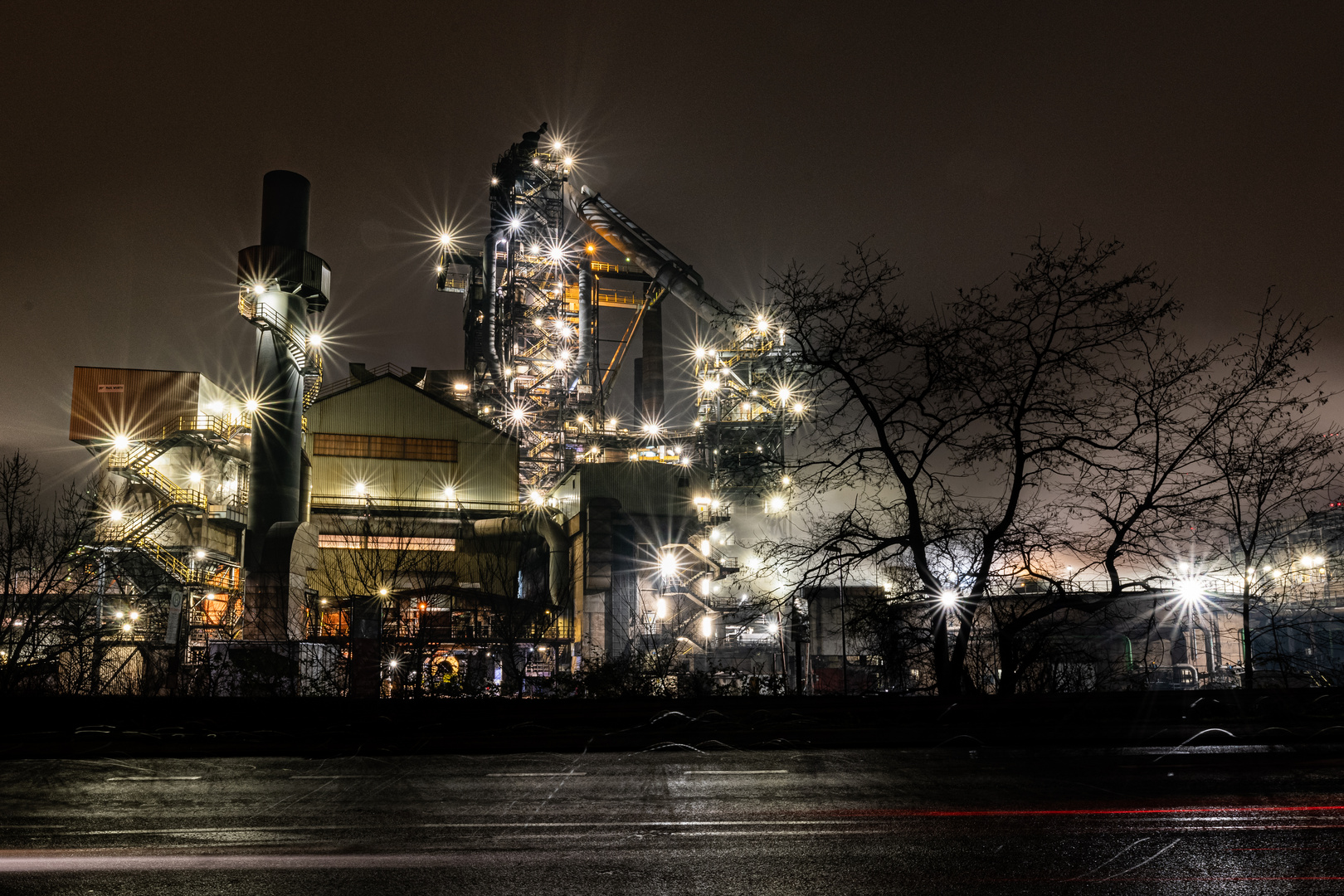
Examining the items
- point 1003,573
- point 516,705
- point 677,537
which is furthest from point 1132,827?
point 677,537

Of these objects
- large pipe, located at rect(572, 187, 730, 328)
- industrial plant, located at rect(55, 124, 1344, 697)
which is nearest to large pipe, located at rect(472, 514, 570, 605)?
industrial plant, located at rect(55, 124, 1344, 697)

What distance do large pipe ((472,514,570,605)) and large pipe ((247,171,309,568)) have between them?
8.93 metres

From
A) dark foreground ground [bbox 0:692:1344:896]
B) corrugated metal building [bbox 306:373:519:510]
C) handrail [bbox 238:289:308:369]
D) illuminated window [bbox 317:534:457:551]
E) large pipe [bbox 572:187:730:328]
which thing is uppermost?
large pipe [bbox 572:187:730:328]

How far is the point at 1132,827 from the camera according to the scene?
6840 mm

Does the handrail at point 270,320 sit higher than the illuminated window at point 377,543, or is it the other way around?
the handrail at point 270,320

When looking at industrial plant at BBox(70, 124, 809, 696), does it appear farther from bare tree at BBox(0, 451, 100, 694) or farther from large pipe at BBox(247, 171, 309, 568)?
bare tree at BBox(0, 451, 100, 694)

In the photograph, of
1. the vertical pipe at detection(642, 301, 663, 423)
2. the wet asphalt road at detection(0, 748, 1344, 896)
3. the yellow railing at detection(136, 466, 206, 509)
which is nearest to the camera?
the wet asphalt road at detection(0, 748, 1344, 896)

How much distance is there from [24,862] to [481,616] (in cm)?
3414

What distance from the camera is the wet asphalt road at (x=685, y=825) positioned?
563 cm

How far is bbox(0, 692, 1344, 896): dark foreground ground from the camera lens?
572 cm

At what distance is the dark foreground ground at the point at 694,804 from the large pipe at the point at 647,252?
48.2 m

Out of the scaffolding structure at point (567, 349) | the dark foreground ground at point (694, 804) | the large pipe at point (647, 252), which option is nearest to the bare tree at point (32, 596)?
the dark foreground ground at point (694, 804)

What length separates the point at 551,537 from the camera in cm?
4506

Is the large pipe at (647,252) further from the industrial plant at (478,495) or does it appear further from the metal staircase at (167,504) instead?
the metal staircase at (167,504)
